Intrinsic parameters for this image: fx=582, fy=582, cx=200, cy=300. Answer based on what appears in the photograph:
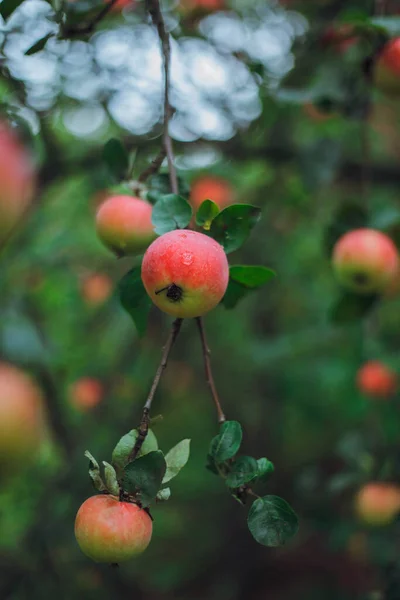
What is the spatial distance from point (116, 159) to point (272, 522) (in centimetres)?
54

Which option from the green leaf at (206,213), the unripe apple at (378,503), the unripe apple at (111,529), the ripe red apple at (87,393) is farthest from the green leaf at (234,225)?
the ripe red apple at (87,393)

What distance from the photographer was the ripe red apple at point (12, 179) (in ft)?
1.49

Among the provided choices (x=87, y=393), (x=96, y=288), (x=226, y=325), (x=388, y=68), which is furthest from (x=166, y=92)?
(x=226, y=325)

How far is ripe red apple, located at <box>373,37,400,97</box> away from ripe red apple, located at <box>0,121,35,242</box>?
834 mm

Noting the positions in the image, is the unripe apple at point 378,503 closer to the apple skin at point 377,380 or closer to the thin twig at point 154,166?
the apple skin at point 377,380

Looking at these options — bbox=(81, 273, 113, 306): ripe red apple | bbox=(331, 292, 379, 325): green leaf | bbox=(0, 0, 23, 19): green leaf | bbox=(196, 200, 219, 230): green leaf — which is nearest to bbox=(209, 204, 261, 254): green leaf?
bbox=(196, 200, 219, 230): green leaf

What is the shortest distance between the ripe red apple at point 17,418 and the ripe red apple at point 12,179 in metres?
0.15

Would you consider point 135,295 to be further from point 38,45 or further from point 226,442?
point 38,45

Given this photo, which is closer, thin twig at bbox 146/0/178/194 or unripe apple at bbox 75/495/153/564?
unripe apple at bbox 75/495/153/564

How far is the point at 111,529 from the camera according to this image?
0.58 metres

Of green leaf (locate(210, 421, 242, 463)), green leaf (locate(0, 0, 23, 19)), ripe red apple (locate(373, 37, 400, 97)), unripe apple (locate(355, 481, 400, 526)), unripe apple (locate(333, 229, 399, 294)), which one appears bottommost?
unripe apple (locate(355, 481, 400, 526))

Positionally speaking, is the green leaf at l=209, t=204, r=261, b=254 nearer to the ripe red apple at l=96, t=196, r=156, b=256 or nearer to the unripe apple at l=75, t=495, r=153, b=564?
the ripe red apple at l=96, t=196, r=156, b=256

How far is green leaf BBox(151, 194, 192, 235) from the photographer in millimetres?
681

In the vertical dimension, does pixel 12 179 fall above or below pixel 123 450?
above
